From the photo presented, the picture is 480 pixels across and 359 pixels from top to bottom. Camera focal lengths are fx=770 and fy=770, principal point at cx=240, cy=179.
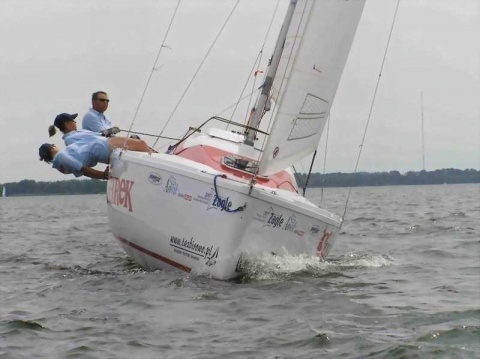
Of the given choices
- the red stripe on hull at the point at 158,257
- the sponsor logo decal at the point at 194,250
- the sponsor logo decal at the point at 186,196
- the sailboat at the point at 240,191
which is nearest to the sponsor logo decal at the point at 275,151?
the sailboat at the point at 240,191

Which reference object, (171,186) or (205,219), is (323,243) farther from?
(171,186)

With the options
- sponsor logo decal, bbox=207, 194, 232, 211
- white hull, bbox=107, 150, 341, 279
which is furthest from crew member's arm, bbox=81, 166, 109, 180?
sponsor logo decal, bbox=207, 194, 232, 211

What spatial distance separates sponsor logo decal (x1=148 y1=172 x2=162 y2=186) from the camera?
26.6 feet

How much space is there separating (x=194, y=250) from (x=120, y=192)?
152cm

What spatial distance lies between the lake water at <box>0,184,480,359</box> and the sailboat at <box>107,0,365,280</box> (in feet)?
0.81

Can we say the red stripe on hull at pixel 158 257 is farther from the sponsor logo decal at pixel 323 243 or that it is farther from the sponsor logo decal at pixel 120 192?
the sponsor logo decal at pixel 323 243

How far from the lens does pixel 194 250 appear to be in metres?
7.88

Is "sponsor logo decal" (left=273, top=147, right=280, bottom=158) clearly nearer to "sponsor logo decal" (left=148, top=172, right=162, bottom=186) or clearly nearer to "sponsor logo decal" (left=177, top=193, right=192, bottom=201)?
"sponsor logo decal" (left=177, top=193, right=192, bottom=201)

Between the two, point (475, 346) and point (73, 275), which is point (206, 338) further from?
point (73, 275)

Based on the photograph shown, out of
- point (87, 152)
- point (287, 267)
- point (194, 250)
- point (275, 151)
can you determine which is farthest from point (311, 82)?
point (87, 152)

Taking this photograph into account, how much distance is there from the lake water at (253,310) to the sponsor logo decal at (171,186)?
2.92 feet

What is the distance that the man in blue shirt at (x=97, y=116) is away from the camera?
10.3m

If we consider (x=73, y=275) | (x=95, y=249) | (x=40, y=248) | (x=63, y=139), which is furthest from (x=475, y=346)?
(x=40, y=248)

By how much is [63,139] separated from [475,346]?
20.1ft
